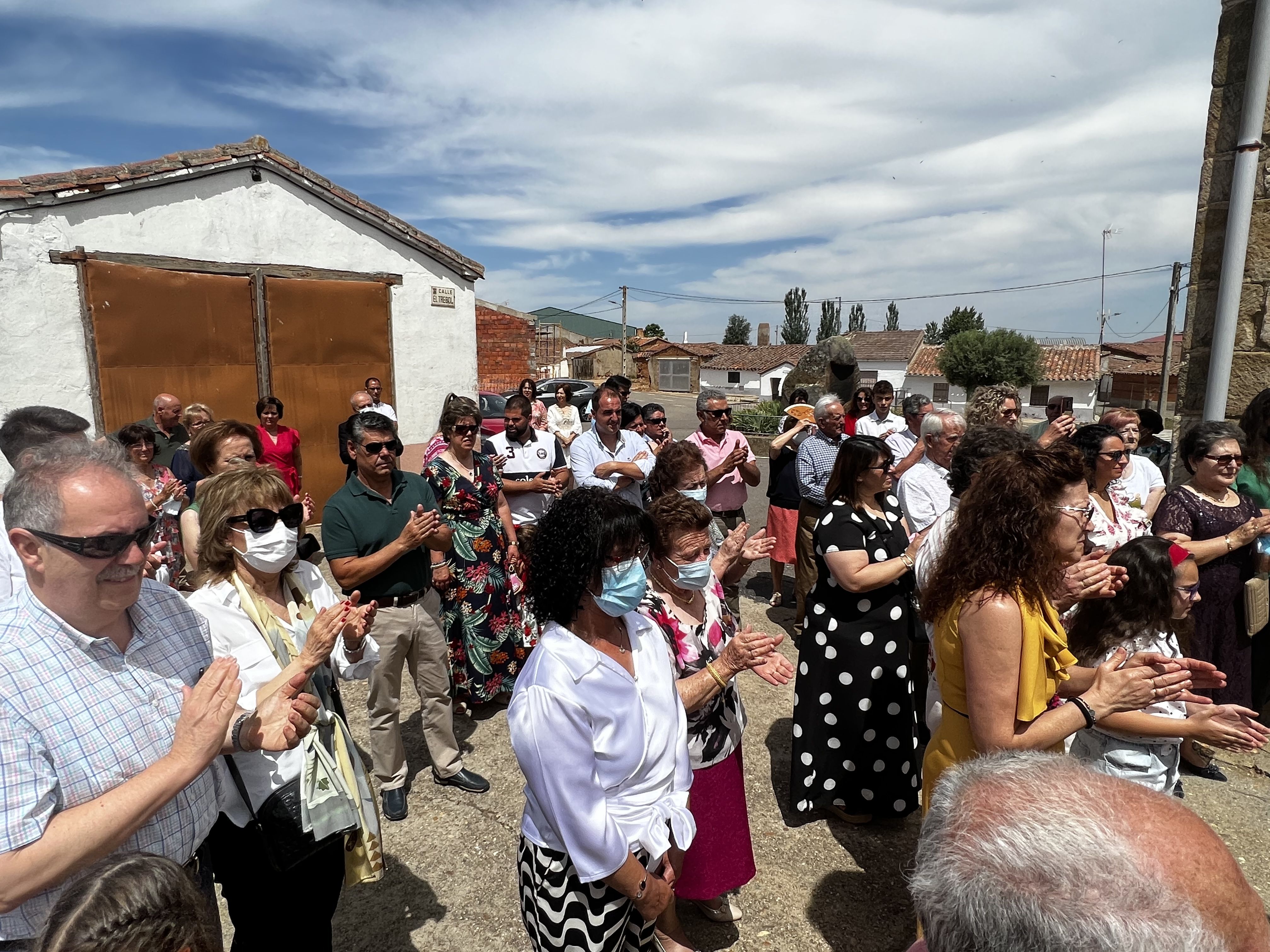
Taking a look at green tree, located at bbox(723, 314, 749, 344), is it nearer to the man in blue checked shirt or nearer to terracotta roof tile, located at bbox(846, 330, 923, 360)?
terracotta roof tile, located at bbox(846, 330, 923, 360)

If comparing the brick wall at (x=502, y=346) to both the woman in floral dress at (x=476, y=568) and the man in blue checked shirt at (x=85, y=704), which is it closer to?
the woman in floral dress at (x=476, y=568)

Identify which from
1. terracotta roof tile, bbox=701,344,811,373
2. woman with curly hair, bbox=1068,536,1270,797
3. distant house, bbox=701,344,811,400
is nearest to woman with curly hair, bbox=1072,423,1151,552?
woman with curly hair, bbox=1068,536,1270,797

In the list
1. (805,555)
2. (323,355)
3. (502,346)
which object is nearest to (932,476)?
(805,555)

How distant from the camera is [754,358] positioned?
55.8 metres

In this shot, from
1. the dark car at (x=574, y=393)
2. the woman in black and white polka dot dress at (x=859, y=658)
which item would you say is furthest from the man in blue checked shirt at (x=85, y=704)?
the dark car at (x=574, y=393)

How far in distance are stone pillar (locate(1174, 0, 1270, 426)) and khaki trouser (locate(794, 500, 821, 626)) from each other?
2.66 m

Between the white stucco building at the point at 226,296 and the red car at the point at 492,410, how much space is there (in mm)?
4651

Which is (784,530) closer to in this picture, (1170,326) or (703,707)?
(703,707)

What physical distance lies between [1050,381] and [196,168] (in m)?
48.8

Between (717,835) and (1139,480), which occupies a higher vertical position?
(1139,480)

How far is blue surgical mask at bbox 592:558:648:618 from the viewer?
6.53 feet

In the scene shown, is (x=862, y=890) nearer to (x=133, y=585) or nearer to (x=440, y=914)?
(x=440, y=914)

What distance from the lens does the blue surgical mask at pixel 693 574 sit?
2635 millimetres

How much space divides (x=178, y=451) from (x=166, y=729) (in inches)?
162
